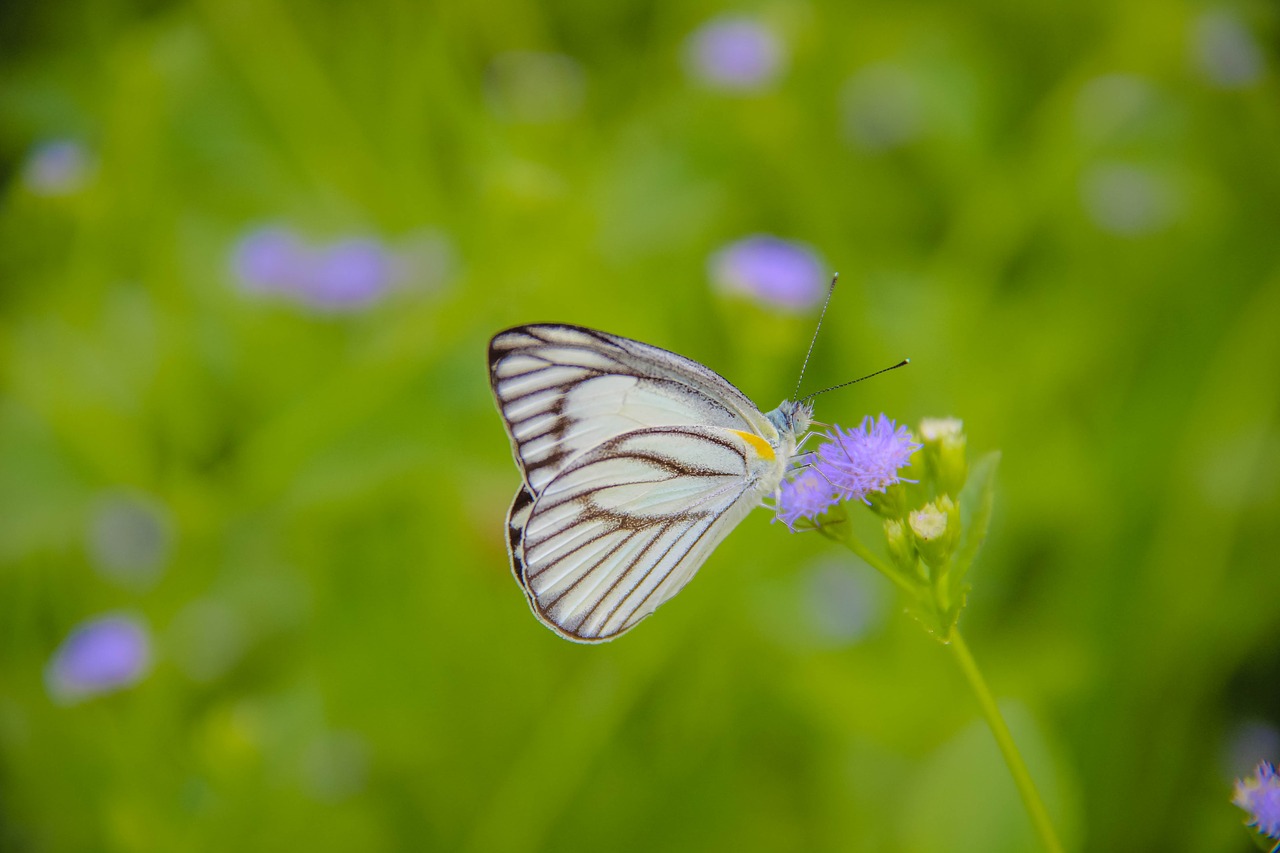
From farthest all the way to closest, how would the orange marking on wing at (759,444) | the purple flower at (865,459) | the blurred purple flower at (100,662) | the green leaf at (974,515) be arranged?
the blurred purple flower at (100,662) → the orange marking on wing at (759,444) → the purple flower at (865,459) → the green leaf at (974,515)

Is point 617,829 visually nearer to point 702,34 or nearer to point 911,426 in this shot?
point 911,426

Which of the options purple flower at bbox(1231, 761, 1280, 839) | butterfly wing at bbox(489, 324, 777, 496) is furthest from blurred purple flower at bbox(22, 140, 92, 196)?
purple flower at bbox(1231, 761, 1280, 839)


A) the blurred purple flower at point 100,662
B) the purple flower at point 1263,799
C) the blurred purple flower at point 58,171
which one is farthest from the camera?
the blurred purple flower at point 58,171

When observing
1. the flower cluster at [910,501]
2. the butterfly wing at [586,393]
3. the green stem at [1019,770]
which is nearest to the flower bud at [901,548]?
the flower cluster at [910,501]

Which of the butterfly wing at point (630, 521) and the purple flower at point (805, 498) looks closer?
the purple flower at point (805, 498)

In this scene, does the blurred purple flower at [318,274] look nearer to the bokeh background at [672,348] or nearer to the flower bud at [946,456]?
the bokeh background at [672,348]

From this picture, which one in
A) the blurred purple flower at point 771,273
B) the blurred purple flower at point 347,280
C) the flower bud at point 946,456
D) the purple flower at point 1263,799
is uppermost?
the blurred purple flower at point 347,280

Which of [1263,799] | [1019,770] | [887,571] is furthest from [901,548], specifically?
[1263,799]

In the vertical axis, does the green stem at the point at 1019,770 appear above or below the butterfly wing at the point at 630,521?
below
